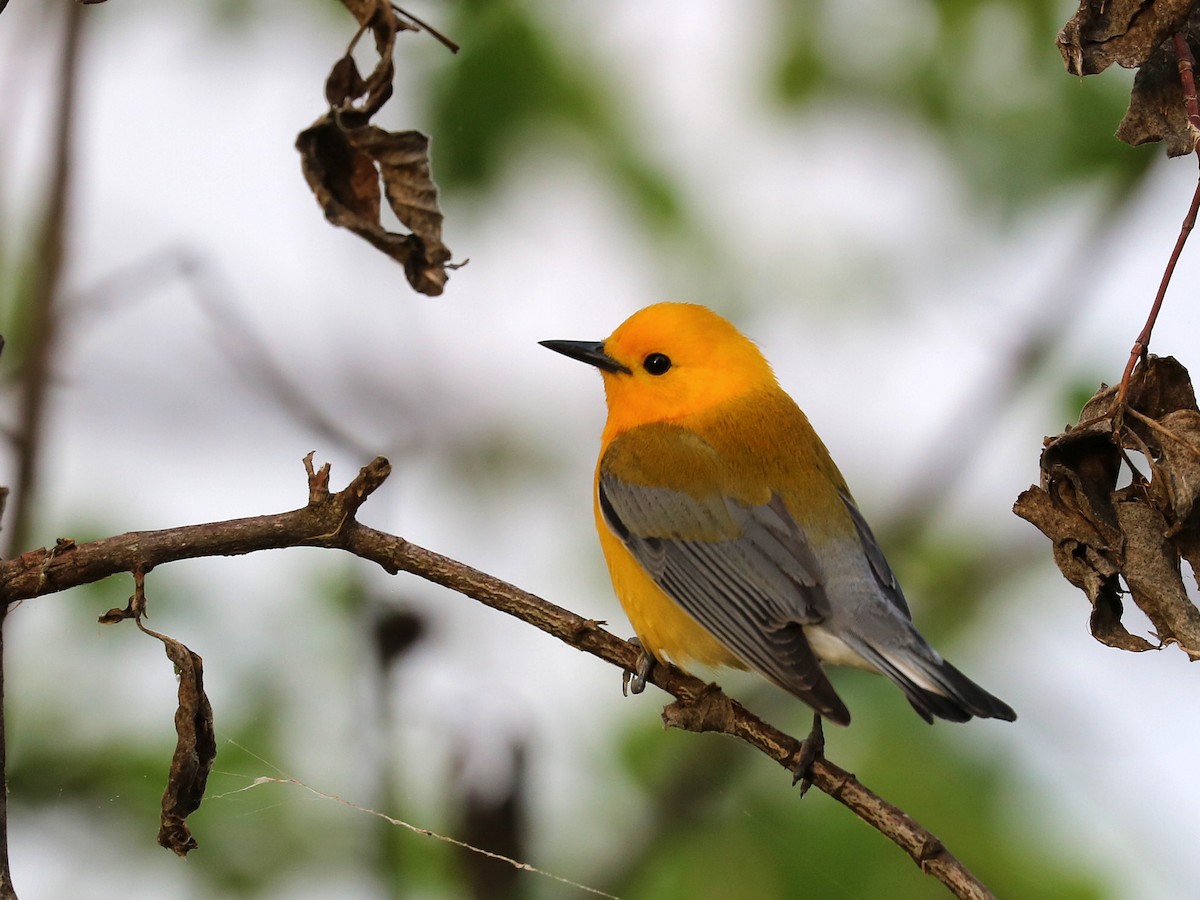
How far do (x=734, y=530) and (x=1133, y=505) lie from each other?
1.63 meters

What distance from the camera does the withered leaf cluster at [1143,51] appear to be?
8.17 ft

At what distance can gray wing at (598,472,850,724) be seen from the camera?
11.9ft

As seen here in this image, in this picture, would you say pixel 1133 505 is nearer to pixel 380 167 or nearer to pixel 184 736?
pixel 380 167

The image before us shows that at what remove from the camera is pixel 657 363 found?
4.62 meters

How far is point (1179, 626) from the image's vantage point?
247cm

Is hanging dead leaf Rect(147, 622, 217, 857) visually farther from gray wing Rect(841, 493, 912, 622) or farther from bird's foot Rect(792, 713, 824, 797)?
gray wing Rect(841, 493, 912, 622)

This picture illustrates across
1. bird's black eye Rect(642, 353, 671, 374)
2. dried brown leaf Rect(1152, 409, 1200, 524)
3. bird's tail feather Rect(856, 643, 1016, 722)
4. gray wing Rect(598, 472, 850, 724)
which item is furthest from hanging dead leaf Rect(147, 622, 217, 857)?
bird's black eye Rect(642, 353, 671, 374)

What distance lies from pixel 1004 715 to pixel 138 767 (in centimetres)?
253

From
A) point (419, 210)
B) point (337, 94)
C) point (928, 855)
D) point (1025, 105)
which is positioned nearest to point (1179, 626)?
point (928, 855)

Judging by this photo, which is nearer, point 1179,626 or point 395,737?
point 1179,626

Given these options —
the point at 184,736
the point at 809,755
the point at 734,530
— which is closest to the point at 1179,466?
the point at 809,755

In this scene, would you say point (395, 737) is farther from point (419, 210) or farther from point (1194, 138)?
point (1194, 138)

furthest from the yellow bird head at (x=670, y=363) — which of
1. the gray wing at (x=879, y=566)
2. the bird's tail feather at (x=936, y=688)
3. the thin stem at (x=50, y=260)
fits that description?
the thin stem at (x=50, y=260)

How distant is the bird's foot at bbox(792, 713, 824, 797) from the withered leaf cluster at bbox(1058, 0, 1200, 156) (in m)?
1.55
